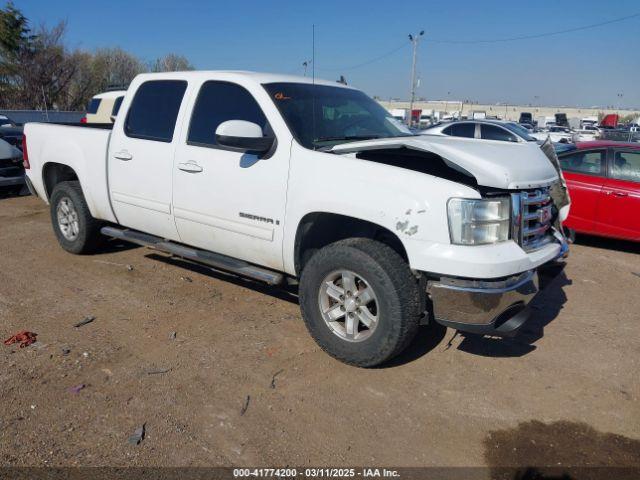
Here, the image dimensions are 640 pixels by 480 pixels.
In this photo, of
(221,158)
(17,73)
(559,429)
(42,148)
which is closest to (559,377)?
(559,429)

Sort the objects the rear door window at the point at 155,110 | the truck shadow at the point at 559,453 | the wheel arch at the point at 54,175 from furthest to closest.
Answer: the wheel arch at the point at 54,175 < the rear door window at the point at 155,110 < the truck shadow at the point at 559,453

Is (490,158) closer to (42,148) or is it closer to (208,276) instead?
(208,276)

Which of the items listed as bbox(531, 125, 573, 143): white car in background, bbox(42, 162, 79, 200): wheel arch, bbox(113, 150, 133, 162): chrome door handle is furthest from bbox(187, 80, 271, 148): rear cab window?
bbox(531, 125, 573, 143): white car in background

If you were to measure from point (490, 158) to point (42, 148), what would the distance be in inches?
203

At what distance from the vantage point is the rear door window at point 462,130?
15.0m

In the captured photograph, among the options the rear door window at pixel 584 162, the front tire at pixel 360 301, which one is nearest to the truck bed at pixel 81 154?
the front tire at pixel 360 301

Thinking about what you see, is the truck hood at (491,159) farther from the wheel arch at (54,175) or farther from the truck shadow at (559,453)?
the wheel arch at (54,175)

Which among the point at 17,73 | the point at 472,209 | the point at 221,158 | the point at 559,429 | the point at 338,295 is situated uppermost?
the point at 17,73

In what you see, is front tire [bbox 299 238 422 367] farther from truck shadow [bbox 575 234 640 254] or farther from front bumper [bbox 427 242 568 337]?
truck shadow [bbox 575 234 640 254]

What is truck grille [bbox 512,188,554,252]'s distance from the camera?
3376 millimetres

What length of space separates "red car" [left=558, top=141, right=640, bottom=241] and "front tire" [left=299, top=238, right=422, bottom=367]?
4926mm

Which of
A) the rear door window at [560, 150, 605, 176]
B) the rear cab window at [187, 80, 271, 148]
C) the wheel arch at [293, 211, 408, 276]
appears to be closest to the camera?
the wheel arch at [293, 211, 408, 276]

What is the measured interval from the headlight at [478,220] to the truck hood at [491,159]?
15 cm

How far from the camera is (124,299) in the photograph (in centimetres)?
486
